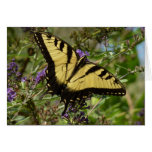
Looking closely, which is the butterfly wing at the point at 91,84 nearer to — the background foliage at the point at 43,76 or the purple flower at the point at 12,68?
the background foliage at the point at 43,76

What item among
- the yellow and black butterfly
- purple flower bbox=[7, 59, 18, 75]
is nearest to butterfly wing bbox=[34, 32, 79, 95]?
the yellow and black butterfly

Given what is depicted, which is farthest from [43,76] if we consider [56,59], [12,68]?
[12,68]

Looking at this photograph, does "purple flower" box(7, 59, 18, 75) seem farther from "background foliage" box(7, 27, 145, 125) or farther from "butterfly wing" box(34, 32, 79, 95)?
"butterfly wing" box(34, 32, 79, 95)

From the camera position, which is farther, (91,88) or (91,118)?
(91,118)

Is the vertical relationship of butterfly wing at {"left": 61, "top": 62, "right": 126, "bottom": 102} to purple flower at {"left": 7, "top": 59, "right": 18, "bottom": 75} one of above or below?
below
